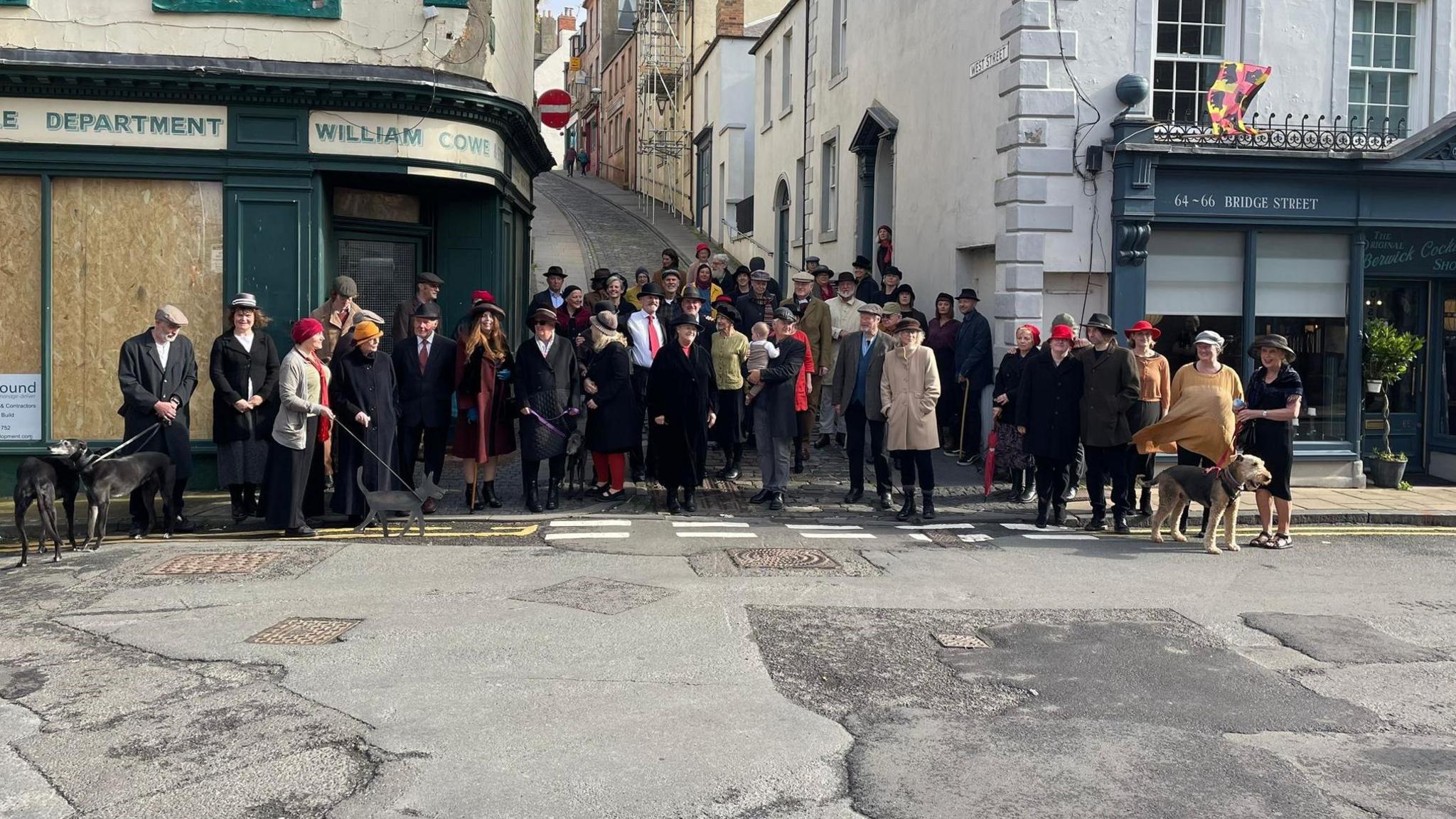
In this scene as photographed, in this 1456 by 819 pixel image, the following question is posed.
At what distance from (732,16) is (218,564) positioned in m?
30.5

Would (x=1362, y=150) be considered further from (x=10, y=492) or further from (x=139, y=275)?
(x=10, y=492)

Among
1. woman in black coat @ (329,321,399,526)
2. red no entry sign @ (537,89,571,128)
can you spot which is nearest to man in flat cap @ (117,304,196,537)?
woman in black coat @ (329,321,399,526)

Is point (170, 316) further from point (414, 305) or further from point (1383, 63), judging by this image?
point (1383, 63)

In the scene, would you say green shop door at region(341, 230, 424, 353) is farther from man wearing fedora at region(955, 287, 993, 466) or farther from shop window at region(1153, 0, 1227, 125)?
shop window at region(1153, 0, 1227, 125)

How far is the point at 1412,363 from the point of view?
52.0 ft

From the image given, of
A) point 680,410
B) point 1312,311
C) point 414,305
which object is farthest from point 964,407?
point 414,305

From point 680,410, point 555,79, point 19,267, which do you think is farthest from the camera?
point 555,79

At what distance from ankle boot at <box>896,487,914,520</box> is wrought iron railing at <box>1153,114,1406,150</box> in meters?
5.37

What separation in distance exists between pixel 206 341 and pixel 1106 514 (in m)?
9.39

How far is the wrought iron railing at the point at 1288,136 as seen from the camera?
1438 cm

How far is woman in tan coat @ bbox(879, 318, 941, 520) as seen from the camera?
11.9m

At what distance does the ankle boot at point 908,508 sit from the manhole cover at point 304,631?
5.90 metres

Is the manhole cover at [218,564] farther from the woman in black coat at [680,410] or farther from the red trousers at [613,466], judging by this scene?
the woman in black coat at [680,410]

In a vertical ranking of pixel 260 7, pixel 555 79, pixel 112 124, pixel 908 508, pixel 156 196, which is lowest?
pixel 908 508
